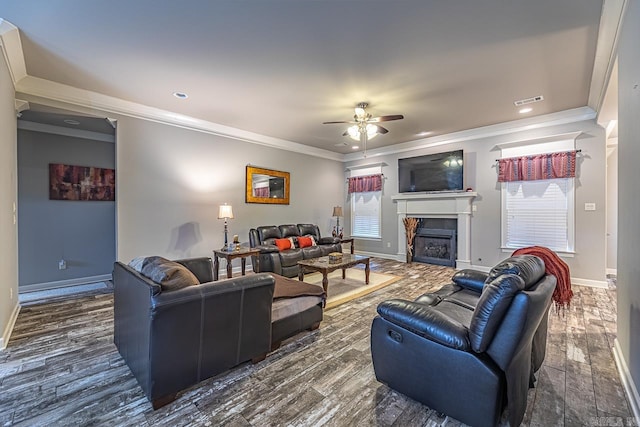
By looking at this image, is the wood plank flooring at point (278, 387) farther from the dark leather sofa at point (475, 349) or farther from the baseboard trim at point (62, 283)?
the baseboard trim at point (62, 283)

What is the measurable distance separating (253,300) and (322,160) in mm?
5856

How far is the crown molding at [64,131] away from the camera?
4.33 meters

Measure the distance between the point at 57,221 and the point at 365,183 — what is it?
6436mm

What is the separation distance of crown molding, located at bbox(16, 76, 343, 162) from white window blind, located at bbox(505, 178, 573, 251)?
16.6ft

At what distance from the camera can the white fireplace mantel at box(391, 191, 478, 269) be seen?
5.79 meters

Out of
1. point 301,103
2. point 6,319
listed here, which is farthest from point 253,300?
point 301,103

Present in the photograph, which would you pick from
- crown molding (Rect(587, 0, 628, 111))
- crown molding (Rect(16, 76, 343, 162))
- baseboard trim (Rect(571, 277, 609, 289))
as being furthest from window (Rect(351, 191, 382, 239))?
crown molding (Rect(587, 0, 628, 111))

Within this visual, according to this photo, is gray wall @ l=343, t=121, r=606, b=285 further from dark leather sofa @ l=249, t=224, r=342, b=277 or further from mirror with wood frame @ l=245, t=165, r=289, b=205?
mirror with wood frame @ l=245, t=165, r=289, b=205

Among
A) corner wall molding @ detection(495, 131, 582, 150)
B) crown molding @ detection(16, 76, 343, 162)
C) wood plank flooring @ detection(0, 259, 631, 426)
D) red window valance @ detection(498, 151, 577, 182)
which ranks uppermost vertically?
crown molding @ detection(16, 76, 343, 162)

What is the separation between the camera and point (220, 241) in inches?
216

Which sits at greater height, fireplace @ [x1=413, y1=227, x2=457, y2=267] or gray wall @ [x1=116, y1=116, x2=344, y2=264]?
gray wall @ [x1=116, y1=116, x2=344, y2=264]

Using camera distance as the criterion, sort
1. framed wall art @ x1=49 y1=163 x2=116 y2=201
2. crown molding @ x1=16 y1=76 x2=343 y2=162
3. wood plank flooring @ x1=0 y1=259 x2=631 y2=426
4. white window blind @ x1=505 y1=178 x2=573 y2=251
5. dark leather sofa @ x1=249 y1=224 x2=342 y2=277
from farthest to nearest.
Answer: dark leather sofa @ x1=249 y1=224 x2=342 y2=277, white window blind @ x1=505 y1=178 x2=573 y2=251, framed wall art @ x1=49 y1=163 x2=116 y2=201, crown molding @ x1=16 y1=76 x2=343 y2=162, wood plank flooring @ x1=0 y1=259 x2=631 y2=426

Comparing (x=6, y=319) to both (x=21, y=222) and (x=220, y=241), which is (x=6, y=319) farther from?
(x=220, y=241)

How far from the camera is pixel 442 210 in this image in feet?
20.0
